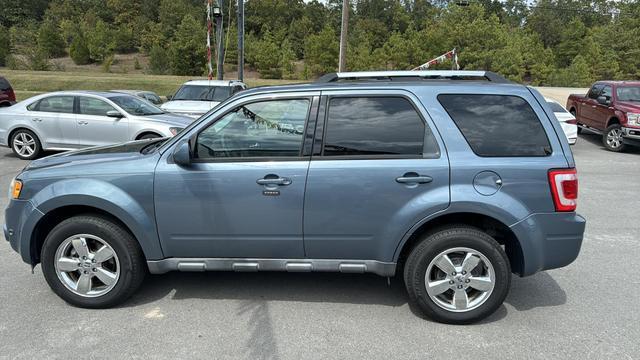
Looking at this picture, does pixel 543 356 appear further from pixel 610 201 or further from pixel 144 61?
pixel 144 61

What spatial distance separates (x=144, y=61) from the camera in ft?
236

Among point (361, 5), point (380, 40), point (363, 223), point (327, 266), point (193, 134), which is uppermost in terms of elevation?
point (361, 5)

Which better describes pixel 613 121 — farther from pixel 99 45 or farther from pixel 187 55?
pixel 99 45

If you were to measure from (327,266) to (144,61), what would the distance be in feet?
248

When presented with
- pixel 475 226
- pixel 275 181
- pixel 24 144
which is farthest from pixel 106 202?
pixel 24 144

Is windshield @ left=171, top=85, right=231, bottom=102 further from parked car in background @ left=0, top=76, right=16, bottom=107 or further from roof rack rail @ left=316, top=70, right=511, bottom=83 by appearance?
roof rack rail @ left=316, top=70, right=511, bottom=83

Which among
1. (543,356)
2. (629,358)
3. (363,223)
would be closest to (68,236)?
(363,223)

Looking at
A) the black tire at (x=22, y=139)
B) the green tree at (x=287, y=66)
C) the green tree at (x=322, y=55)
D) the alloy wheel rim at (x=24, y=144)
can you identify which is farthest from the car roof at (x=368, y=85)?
the green tree at (x=287, y=66)

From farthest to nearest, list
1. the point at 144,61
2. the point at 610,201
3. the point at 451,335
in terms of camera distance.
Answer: the point at 144,61 < the point at 610,201 < the point at 451,335

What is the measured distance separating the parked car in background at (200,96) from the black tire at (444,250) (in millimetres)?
9902

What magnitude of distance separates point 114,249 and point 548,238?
3.24m

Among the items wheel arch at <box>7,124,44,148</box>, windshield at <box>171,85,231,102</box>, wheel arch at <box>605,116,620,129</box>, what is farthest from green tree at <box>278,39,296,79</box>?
wheel arch at <box>7,124,44,148</box>

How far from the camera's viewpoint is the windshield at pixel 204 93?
12961mm

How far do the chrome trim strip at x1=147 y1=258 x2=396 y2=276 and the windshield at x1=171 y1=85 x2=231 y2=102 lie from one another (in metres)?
9.76
